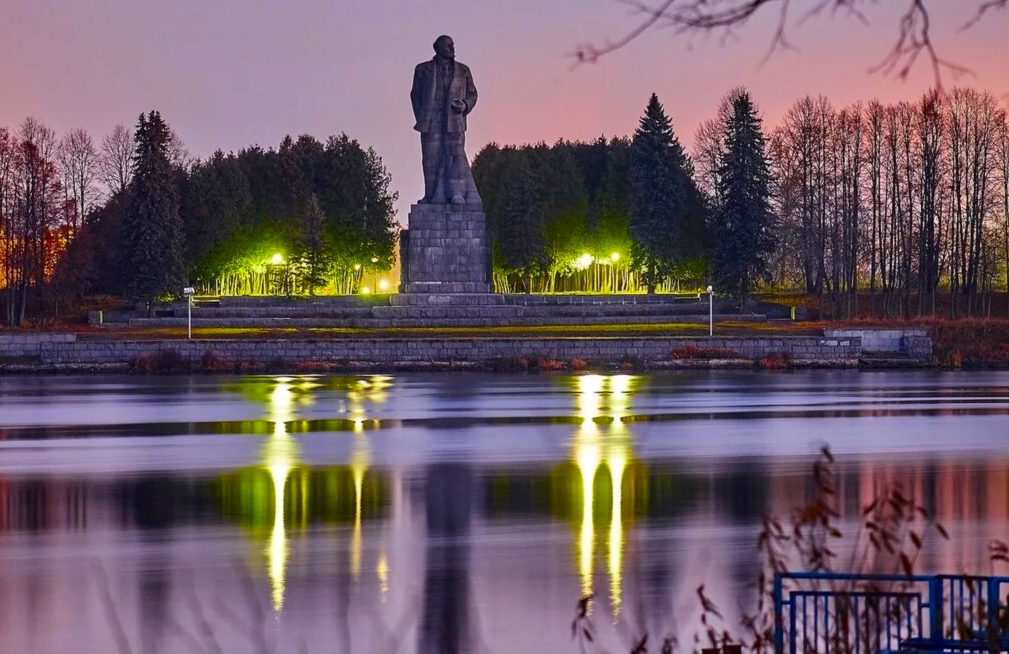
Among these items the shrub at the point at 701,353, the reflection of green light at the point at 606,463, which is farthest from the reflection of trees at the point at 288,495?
the shrub at the point at 701,353

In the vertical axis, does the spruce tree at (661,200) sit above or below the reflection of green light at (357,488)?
above

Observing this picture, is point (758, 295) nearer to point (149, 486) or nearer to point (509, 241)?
point (509, 241)

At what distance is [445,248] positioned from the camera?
57.2m

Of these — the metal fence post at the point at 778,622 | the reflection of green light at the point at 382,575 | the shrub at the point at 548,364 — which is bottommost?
the reflection of green light at the point at 382,575

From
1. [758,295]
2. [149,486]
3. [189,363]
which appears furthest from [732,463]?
[758,295]

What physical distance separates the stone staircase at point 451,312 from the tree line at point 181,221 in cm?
940

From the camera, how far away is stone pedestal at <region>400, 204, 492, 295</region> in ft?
187

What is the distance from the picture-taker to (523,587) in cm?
1250

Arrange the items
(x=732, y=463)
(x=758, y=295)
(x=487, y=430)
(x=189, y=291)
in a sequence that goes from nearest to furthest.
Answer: (x=732, y=463), (x=487, y=430), (x=189, y=291), (x=758, y=295)

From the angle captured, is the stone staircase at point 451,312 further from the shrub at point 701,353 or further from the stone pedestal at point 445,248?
the shrub at point 701,353

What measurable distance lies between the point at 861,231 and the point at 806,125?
674 cm

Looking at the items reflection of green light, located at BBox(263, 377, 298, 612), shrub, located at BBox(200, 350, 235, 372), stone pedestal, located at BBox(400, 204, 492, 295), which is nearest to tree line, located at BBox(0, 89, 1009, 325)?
Result: stone pedestal, located at BBox(400, 204, 492, 295)

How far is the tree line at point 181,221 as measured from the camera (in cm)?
7225

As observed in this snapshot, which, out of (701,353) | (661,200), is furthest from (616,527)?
(661,200)
